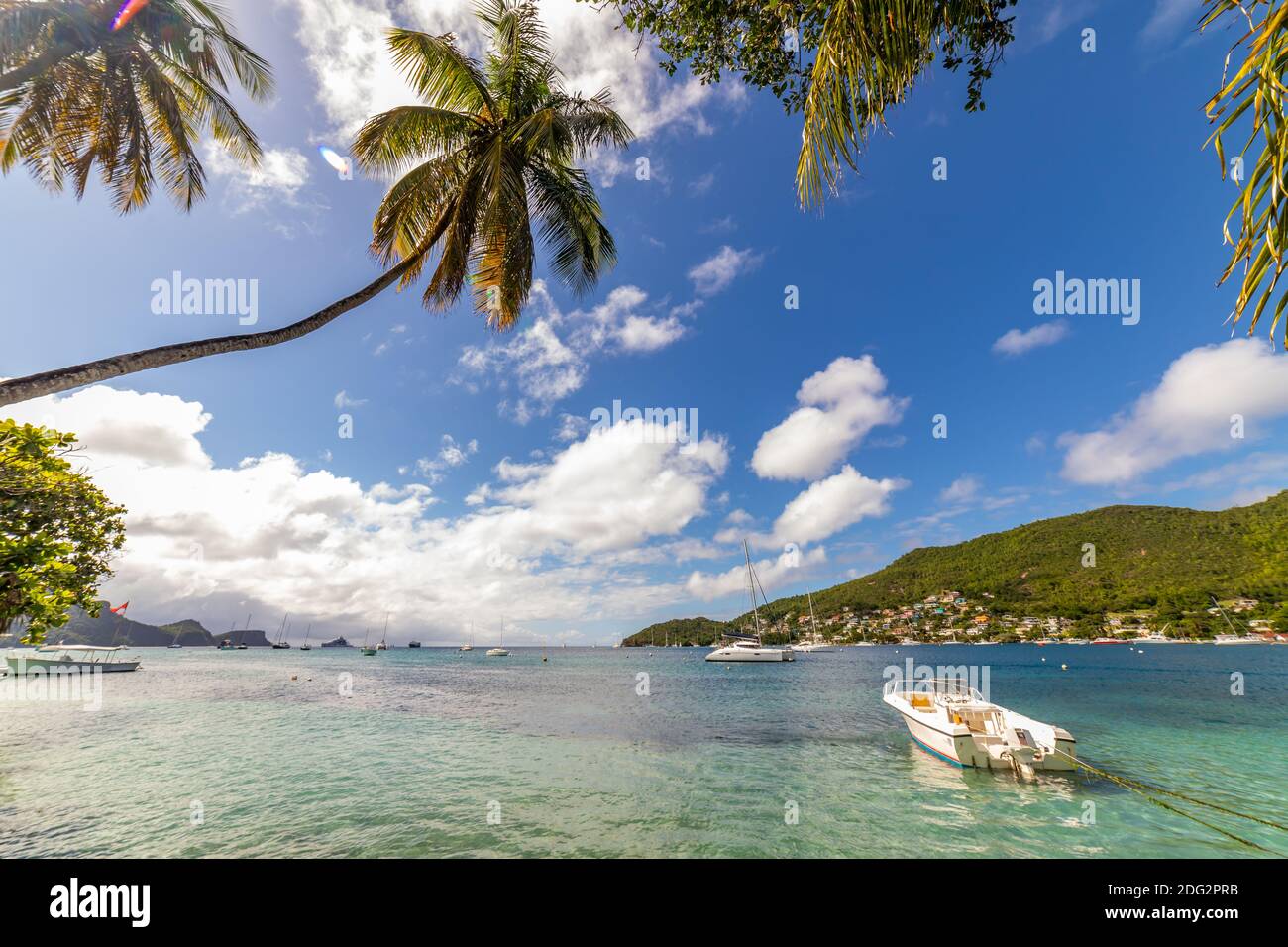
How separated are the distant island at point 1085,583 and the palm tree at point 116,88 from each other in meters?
86.3

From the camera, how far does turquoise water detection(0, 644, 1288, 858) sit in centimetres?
754

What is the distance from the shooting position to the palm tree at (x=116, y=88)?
612cm

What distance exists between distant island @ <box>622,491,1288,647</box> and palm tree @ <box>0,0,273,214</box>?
86.3 m

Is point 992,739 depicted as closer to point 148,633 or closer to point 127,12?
point 127,12

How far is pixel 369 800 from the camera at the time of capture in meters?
9.43

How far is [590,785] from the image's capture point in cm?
1059

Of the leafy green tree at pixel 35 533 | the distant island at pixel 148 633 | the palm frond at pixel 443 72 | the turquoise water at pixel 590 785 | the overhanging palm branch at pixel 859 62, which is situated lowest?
the distant island at pixel 148 633

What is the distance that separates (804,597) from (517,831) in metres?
116

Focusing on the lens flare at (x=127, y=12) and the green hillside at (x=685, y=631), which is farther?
the green hillside at (x=685, y=631)

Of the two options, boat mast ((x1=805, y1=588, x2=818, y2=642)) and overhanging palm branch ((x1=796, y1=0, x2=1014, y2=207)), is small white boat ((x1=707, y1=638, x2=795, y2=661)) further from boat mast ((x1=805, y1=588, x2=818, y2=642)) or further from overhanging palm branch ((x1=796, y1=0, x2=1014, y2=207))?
overhanging palm branch ((x1=796, y1=0, x2=1014, y2=207))

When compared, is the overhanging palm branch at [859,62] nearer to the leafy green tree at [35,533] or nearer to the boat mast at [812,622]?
the leafy green tree at [35,533]

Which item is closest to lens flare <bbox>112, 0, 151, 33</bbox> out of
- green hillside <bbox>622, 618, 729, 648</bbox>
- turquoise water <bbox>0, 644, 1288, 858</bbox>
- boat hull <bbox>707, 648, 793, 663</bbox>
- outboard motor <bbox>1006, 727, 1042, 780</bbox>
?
turquoise water <bbox>0, 644, 1288, 858</bbox>

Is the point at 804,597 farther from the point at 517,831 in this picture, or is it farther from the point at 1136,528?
the point at 517,831

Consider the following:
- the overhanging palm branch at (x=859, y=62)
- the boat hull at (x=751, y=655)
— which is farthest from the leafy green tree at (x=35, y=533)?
the boat hull at (x=751, y=655)
